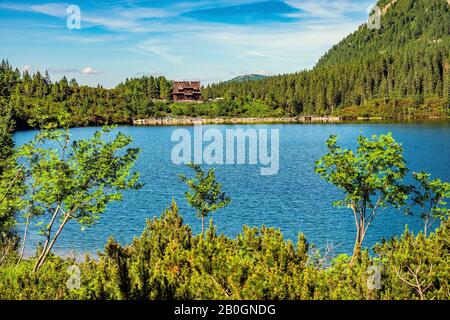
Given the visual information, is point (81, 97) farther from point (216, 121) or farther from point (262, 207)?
point (262, 207)

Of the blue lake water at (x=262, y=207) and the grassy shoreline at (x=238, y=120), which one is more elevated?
the grassy shoreline at (x=238, y=120)

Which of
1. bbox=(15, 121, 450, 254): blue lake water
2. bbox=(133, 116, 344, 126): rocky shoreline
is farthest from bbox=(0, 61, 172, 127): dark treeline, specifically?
bbox=(15, 121, 450, 254): blue lake water

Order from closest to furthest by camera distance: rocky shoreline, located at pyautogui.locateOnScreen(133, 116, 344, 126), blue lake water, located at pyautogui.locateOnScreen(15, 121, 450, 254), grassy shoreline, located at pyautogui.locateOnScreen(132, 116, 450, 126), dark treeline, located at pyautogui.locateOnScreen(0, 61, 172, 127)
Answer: blue lake water, located at pyautogui.locateOnScreen(15, 121, 450, 254), dark treeline, located at pyautogui.locateOnScreen(0, 61, 172, 127), grassy shoreline, located at pyautogui.locateOnScreen(132, 116, 450, 126), rocky shoreline, located at pyautogui.locateOnScreen(133, 116, 344, 126)

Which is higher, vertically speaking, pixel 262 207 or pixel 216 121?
pixel 216 121

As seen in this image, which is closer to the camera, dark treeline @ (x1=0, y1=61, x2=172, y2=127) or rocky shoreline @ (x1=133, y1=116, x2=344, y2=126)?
dark treeline @ (x1=0, y1=61, x2=172, y2=127)

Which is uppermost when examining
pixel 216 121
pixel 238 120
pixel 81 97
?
pixel 81 97

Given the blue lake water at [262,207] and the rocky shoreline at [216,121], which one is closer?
the blue lake water at [262,207]

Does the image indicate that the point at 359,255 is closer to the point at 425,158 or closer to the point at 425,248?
the point at 425,248

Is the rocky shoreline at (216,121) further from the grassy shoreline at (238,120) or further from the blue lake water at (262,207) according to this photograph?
the blue lake water at (262,207)

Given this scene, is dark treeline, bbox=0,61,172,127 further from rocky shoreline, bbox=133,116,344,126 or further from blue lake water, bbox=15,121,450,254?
blue lake water, bbox=15,121,450,254

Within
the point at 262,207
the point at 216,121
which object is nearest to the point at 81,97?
the point at 216,121

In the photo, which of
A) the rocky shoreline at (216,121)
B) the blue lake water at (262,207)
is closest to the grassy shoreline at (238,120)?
the rocky shoreline at (216,121)

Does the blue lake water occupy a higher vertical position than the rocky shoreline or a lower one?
lower

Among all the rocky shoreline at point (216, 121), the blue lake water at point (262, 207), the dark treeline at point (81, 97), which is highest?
the dark treeline at point (81, 97)
